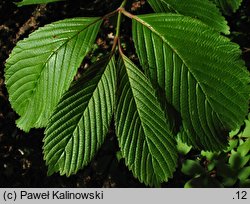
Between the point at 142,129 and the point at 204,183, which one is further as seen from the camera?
the point at 204,183

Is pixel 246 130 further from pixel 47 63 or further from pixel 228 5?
pixel 47 63

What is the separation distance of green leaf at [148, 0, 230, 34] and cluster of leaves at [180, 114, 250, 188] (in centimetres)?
112

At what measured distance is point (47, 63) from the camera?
3.65 ft

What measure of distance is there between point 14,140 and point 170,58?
2223mm

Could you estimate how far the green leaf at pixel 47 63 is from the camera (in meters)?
1.10

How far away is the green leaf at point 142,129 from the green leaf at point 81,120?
35 millimetres

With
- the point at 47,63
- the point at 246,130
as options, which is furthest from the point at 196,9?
the point at 246,130

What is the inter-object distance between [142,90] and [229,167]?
4.22 ft

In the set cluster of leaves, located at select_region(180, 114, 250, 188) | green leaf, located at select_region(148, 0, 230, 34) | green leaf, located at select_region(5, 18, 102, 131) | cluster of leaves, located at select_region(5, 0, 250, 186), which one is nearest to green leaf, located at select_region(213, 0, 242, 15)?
green leaf, located at select_region(148, 0, 230, 34)

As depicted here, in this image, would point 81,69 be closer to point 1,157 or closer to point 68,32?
point 1,157

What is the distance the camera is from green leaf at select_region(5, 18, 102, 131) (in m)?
1.10

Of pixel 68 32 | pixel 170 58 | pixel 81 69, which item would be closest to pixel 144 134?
pixel 170 58

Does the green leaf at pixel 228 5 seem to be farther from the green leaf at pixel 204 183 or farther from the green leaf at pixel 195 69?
the green leaf at pixel 204 183

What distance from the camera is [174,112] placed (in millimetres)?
1095
